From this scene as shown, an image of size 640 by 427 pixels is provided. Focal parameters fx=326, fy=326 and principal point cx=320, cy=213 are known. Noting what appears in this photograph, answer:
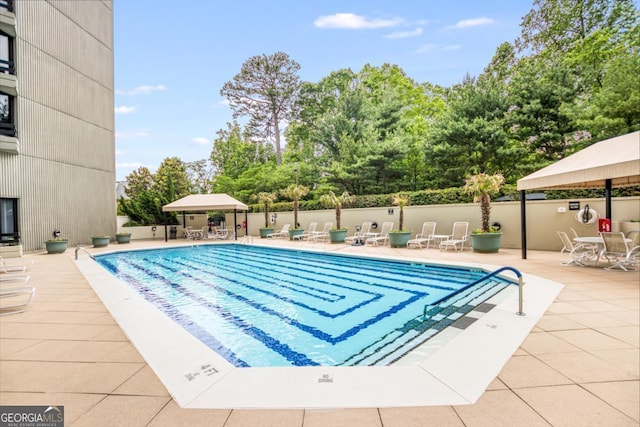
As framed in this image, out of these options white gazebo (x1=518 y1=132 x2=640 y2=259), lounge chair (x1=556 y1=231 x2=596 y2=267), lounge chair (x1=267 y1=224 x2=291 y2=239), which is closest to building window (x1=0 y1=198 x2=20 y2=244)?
lounge chair (x1=267 y1=224 x2=291 y2=239)

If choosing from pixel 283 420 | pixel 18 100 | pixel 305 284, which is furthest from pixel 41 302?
pixel 18 100

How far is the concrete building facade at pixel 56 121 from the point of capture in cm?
1327

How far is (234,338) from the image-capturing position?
14.5ft

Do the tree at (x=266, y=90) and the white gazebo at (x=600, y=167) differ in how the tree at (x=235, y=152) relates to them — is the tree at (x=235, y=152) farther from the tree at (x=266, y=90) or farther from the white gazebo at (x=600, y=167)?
the white gazebo at (x=600, y=167)

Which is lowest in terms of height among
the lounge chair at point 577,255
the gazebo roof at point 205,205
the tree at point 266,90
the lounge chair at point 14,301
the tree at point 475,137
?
the lounge chair at point 14,301

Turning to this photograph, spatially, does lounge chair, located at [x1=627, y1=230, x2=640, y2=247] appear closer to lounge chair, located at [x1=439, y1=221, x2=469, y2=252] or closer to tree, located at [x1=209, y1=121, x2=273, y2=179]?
lounge chair, located at [x1=439, y1=221, x2=469, y2=252]

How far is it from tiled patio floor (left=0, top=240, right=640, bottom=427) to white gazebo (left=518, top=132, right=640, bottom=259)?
2.92 meters

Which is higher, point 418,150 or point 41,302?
point 418,150

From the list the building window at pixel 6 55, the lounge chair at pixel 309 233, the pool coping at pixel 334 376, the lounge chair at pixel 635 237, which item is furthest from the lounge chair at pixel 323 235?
the building window at pixel 6 55

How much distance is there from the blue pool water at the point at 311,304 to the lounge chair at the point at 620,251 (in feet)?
8.48

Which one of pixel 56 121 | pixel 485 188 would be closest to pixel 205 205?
pixel 56 121

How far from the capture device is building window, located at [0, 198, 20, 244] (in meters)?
12.9

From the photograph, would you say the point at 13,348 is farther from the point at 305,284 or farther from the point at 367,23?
the point at 367,23

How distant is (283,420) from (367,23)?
23948 mm
